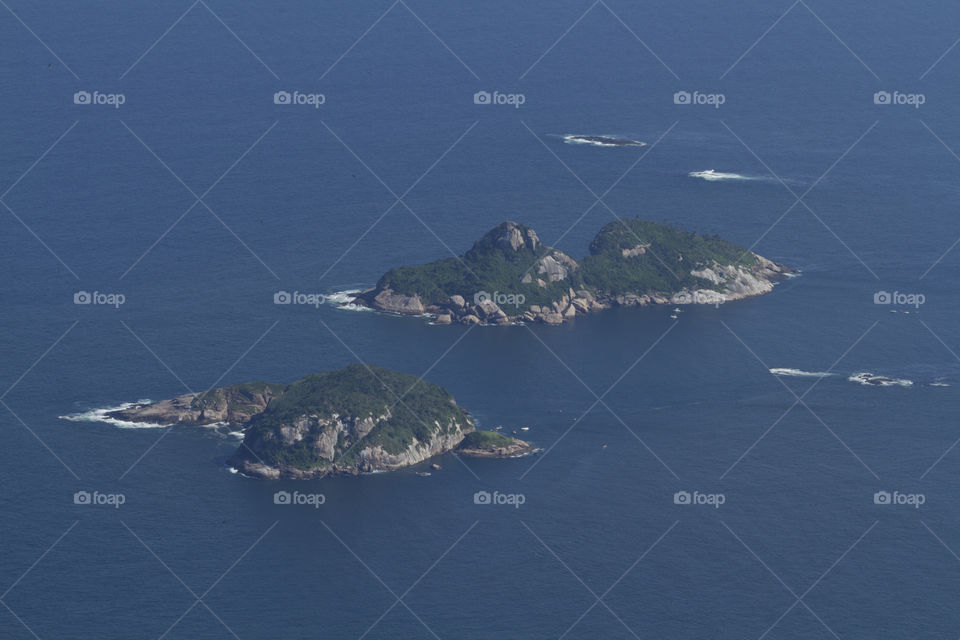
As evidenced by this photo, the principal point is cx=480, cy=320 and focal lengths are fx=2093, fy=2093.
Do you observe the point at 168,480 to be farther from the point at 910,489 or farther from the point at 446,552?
the point at 910,489

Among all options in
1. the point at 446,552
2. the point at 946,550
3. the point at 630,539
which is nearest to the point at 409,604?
the point at 446,552

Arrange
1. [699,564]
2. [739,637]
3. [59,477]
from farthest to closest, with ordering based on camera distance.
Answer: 1. [59,477]
2. [699,564]
3. [739,637]

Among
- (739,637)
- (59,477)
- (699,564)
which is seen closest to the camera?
(739,637)

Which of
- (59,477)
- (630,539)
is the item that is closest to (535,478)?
(630,539)

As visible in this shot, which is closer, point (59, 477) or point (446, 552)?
point (446, 552)

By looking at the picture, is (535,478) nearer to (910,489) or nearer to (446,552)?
(446,552)

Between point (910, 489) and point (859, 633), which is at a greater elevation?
point (910, 489)

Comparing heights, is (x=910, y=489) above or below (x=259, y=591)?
above

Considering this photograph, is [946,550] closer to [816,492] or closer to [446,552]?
[816,492]

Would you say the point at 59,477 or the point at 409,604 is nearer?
the point at 409,604
